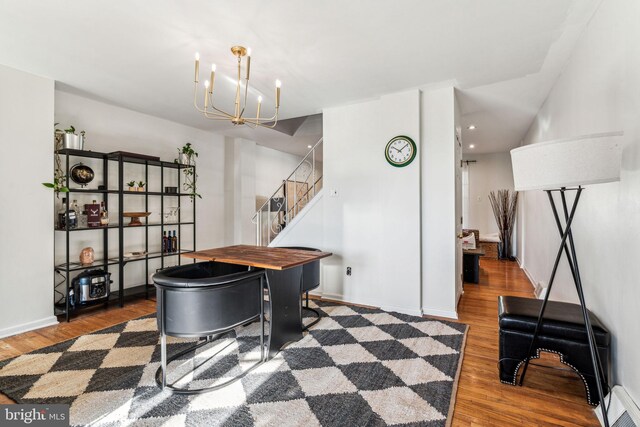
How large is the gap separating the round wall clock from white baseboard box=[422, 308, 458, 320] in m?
1.75

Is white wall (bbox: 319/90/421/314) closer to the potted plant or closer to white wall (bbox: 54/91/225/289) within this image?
white wall (bbox: 54/91/225/289)

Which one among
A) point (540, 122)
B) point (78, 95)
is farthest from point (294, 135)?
point (540, 122)

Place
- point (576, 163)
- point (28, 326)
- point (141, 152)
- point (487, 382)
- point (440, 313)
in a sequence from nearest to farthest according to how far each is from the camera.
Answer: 1. point (576, 163)
2. point (487, 382)
3. point (28, 326)
4. point (440, 313)
5. point (141, 152)

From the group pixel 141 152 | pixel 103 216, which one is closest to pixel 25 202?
pixel 103 216

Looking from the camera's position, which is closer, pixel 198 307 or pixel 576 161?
pixel 576 161

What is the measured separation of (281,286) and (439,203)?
209 cm

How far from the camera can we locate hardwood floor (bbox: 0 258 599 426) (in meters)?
1.84

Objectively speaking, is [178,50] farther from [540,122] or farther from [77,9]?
[540,122]

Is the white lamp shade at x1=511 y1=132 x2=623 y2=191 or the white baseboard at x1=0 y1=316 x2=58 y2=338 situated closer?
the white lamp shade at x1=511 y1=132 x2=623 y2=191

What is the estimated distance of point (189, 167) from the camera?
4.82 meters

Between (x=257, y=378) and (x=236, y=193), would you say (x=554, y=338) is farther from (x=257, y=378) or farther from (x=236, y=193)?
(x=236, y=193)

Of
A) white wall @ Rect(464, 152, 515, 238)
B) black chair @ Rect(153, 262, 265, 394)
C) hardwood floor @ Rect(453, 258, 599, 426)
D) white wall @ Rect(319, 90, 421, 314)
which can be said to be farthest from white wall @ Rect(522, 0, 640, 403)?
white wall @ Rect(464, 152, 515, 238)

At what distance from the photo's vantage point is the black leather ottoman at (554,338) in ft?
6.29

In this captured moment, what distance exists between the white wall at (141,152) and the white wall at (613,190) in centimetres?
501
